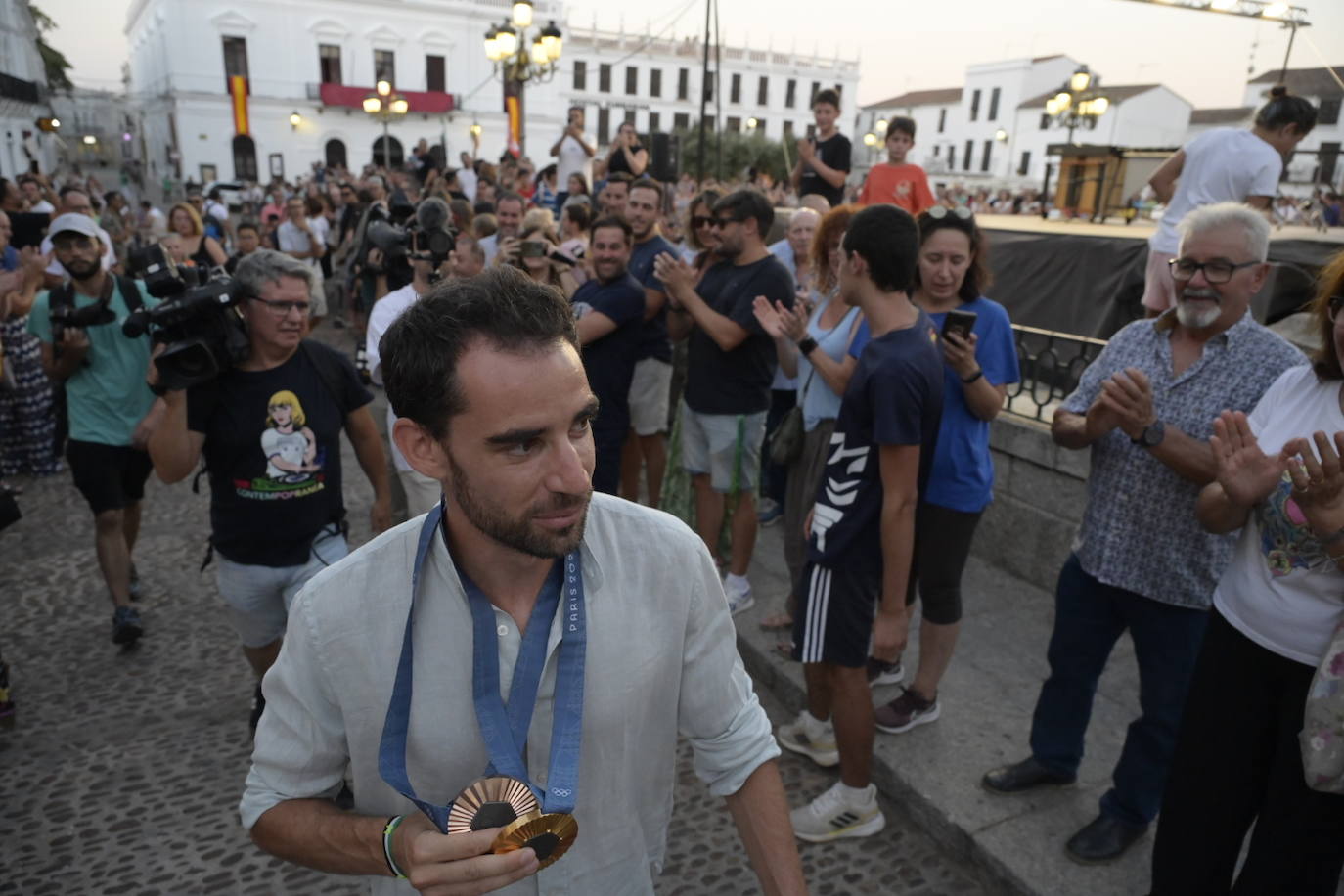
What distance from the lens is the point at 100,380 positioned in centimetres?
417

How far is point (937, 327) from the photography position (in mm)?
3223

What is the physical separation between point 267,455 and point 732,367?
2.24 metres

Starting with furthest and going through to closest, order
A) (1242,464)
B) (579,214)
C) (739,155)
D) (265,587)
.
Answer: (739,155) < (579,214) < (265,587) < (1242,464)

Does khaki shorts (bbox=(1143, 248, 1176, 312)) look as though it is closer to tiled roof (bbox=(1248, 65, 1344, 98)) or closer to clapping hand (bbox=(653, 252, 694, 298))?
clapping hand (bbox=(653, 252, 694, 298))

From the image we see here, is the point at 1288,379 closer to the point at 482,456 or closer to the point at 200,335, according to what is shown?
the point at 482,456

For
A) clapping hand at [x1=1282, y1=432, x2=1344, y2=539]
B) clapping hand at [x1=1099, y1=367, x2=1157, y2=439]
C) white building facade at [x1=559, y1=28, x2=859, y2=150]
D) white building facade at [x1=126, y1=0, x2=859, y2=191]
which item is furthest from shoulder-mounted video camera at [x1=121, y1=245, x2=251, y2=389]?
white building facade at [x1=559, y1=28, x2=859, y2=150]

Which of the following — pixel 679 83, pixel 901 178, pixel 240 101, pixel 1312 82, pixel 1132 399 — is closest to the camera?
pixel 1132 399

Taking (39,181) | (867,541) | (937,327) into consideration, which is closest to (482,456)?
(867,541)

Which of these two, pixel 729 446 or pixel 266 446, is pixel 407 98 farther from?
pixel 266 446

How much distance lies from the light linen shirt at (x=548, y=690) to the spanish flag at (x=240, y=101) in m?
49.8

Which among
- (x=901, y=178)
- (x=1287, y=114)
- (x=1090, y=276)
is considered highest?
(x=1287, y=114)

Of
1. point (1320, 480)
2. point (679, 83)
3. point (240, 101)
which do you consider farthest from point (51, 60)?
point (1320, 480)

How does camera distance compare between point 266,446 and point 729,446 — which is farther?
point 729,446

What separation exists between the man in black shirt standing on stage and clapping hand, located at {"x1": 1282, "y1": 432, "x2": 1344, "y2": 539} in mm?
6091
